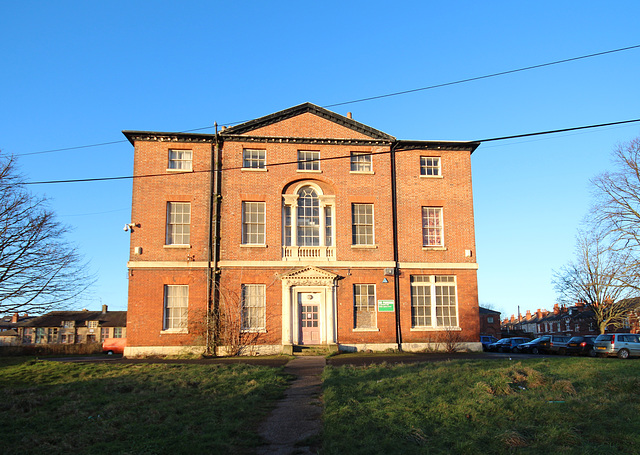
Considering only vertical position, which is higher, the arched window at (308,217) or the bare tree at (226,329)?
the arched window at (308,217)

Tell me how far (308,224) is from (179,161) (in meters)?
6.95

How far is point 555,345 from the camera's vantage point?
33.8m

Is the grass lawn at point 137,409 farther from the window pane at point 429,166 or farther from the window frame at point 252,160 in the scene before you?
the window pane at point 429,166

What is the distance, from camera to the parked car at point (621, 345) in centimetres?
2717

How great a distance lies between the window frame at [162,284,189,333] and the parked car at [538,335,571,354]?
23.4m

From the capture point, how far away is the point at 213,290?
79.7 ft

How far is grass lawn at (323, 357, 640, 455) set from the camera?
7332mm

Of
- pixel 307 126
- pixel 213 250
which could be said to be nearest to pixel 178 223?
pixel 213 250

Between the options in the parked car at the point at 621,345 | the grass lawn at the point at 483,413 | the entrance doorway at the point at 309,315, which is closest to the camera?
the grass lawn at the point at 483,413

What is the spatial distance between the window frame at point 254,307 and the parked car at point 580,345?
65.7 feet

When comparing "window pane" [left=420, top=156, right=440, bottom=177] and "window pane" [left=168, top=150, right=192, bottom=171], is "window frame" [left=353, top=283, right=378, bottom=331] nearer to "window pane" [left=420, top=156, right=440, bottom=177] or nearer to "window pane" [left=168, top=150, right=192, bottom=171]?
"window pane" [left=420, top=156, right=440, bottom=177]

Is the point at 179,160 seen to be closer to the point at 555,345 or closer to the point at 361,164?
the point at 361,164

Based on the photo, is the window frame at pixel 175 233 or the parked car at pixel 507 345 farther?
the parked car at pixel 507 345

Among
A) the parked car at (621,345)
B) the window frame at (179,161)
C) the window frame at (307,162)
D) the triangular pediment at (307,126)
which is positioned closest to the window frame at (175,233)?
the window frame at (179,161)
